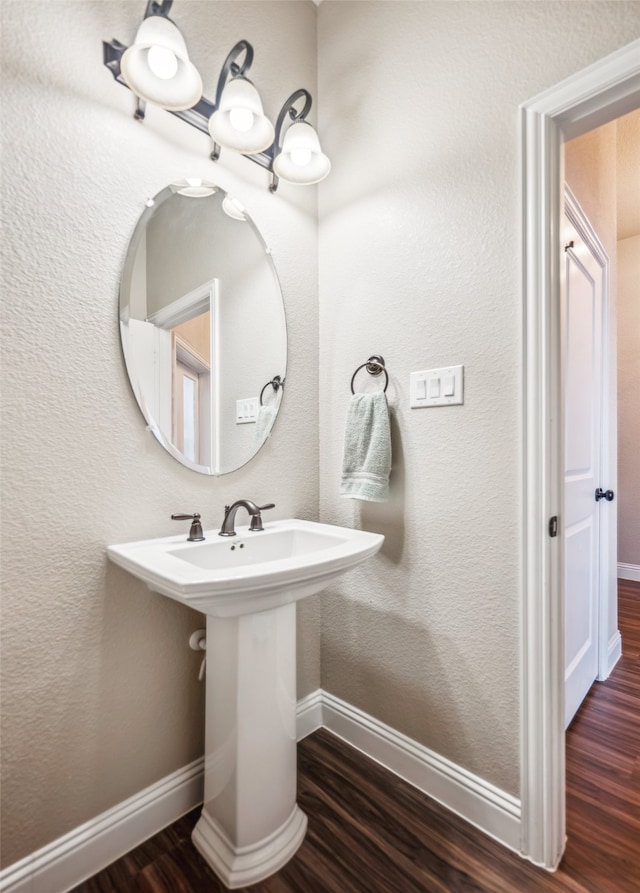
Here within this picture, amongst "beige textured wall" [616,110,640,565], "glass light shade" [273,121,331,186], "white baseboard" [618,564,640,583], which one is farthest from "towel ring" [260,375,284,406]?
"white baseboard" [618,564,640,583]

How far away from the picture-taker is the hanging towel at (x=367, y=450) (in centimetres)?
135

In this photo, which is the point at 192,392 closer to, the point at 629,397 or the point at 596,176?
the point at 596,176

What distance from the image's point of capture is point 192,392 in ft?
4.34

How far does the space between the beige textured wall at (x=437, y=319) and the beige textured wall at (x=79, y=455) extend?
0.50 meters

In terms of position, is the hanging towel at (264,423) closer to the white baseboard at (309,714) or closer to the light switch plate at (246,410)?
the light switch plate at (246,410)

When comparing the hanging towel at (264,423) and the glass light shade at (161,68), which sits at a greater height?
the glass light shade at (161,68)

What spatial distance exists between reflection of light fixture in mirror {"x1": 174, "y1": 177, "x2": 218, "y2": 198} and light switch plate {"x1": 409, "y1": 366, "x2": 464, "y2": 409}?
840 millimetres

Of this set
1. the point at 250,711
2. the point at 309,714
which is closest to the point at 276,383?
the point at 250,711

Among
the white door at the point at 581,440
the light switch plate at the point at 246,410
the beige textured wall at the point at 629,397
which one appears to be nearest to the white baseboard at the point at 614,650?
the white door at the point at 581,440

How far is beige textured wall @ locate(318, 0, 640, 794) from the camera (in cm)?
114

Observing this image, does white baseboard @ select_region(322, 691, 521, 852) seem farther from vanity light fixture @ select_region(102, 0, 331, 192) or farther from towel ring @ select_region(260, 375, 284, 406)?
vanity light fixture @ select_region(102, 0, 331, 192)

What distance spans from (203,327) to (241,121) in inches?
23.3

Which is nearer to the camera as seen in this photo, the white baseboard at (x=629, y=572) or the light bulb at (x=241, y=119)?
the light bulb at (x=241, y=119)

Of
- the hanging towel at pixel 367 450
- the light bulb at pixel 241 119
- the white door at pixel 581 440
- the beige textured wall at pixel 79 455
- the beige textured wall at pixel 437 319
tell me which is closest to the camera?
the beige textured wall at pixel 79 455
